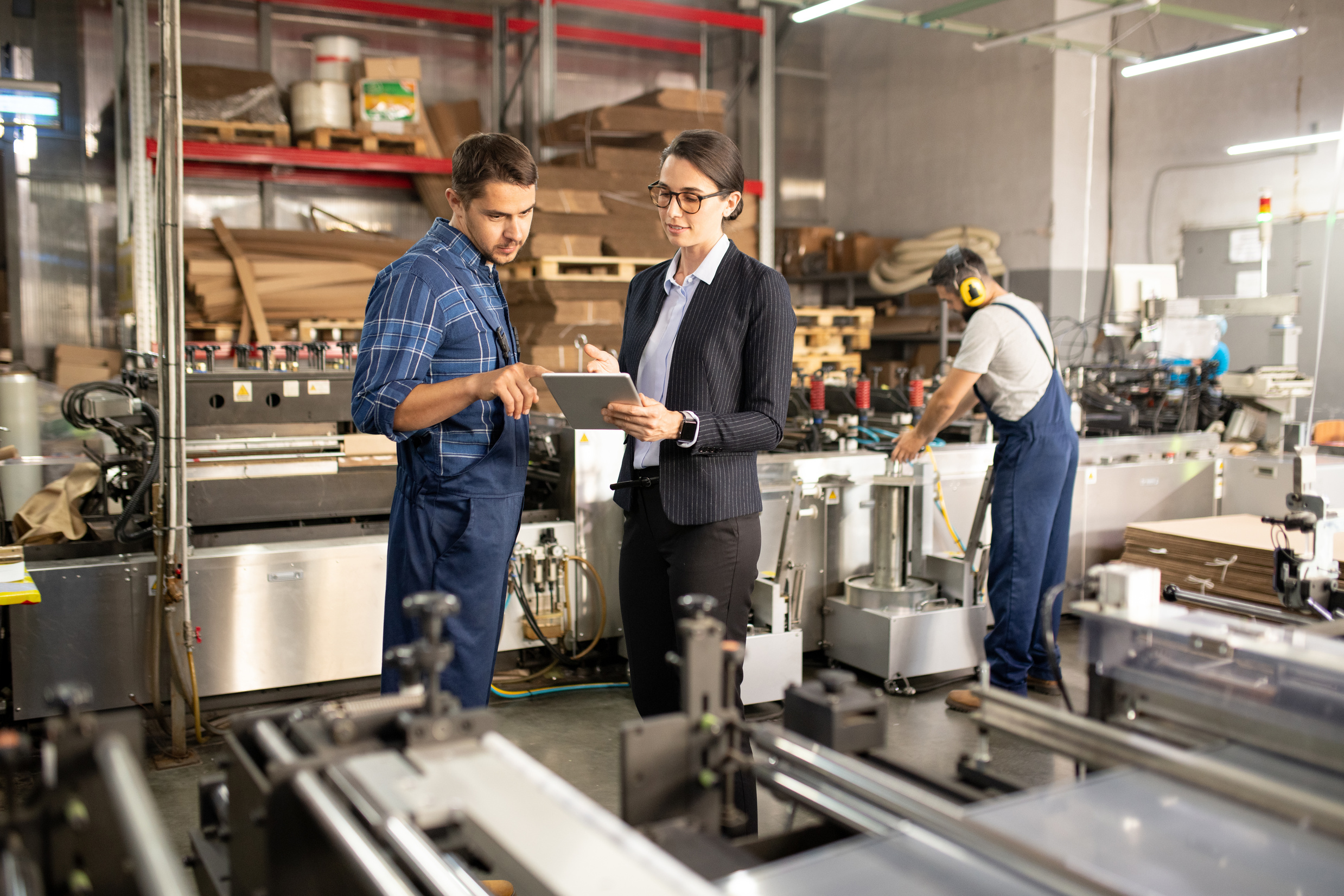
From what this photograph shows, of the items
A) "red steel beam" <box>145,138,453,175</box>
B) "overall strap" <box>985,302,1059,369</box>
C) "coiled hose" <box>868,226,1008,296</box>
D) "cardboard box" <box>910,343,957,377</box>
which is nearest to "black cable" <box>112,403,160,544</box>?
"overall strap" <box>985,302,1059,369</box>

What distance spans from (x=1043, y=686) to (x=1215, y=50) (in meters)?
4.01

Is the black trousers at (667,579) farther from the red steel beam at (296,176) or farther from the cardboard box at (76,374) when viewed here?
the red steel beam at (296,176)

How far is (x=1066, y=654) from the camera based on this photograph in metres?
4.07

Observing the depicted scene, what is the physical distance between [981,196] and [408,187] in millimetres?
4205

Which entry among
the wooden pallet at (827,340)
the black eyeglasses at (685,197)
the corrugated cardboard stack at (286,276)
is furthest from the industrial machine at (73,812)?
the wooden pallet at (827,340)

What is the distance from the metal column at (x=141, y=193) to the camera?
17.3ft

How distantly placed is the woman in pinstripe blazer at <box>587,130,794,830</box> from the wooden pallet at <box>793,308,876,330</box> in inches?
200

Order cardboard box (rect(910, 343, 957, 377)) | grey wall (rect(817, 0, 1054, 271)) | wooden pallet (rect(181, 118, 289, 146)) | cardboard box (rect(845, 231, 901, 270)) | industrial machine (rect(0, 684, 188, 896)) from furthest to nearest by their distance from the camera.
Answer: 1. cardboard box (rect(845, 231, 901, 270))
2. cardboard box (rect(910, 343, 957, 377))
3. grey wall (rect(817, 0, 1054, 271))
4. wooden pallet (rect(181, 118, 289, 146))
5. industrial machine (rect(0, 684, 188, 896))

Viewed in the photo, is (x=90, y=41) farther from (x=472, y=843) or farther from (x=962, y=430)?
(x=472, y=843)

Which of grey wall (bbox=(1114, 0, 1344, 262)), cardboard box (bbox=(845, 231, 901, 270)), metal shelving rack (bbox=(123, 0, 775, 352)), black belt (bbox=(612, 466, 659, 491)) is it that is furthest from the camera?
cardboard box (bbox=(845, 231, 901, 270))

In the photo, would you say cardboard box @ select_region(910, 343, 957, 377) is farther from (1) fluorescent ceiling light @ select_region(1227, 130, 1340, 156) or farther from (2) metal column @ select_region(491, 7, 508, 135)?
(2) metal column @ select_region(491, 7, 508, 135)

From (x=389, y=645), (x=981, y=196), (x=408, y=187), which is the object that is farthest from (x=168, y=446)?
(x=981, y=196)

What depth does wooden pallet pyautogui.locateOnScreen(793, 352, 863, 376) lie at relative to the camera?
6.99 meters

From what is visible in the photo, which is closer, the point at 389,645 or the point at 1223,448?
the point at 389,645
